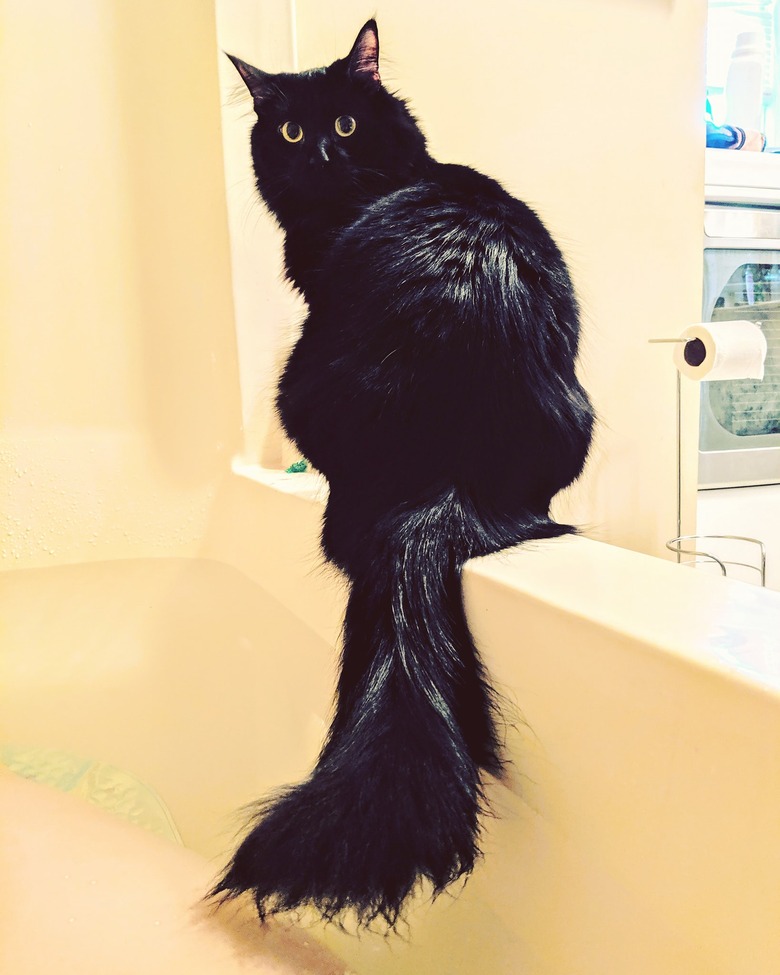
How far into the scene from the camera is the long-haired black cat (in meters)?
0.36

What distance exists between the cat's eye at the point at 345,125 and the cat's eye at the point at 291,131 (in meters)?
0.04

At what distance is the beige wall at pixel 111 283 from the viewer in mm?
1087

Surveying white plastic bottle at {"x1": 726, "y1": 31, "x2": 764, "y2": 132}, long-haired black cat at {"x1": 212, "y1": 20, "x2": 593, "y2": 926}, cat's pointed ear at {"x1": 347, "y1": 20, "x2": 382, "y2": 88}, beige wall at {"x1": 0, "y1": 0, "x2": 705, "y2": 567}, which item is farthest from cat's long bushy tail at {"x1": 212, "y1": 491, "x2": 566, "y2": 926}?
white plastic bottle at {"x1": 726, "y1": 31, "x2": 764, "y2": 132}

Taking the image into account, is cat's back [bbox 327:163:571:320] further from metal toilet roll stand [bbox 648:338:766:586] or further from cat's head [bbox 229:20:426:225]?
metal toilet roll stand [bbox 648:338:766:586]

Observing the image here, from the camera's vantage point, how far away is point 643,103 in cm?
132

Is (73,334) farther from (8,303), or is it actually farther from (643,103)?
(643,103)

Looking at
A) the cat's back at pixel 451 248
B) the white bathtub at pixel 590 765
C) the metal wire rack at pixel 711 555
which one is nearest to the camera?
the white bathtub at pixel 590 765

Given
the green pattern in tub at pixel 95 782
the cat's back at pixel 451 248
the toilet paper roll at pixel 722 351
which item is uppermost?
the cat's back at pixel 451 248

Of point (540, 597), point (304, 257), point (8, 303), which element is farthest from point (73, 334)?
point (540, 597)

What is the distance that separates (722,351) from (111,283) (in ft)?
3.40

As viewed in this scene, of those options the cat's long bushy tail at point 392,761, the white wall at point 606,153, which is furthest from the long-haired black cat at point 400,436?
the white wall at point 606,153

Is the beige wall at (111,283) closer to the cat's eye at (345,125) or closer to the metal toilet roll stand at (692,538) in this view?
the cat's eye at (345,125)

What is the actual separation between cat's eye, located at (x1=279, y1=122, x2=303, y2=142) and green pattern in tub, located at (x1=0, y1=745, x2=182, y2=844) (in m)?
0.73

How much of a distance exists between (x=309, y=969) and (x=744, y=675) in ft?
0.96
